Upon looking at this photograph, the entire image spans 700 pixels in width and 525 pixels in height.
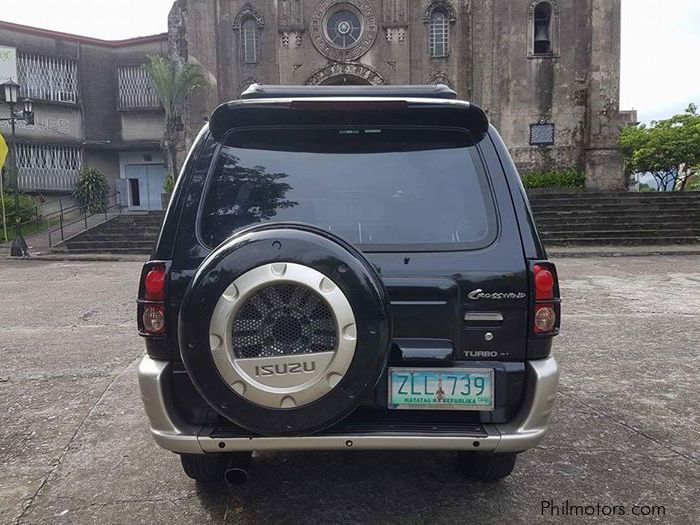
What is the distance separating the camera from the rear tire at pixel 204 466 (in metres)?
2.64

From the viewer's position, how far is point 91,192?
24.0m

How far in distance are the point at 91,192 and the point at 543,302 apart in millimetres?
25052

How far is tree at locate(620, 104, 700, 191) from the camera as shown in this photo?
2970 centimetres

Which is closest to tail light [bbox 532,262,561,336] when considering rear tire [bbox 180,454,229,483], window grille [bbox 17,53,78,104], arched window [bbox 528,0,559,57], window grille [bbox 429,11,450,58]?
rear tire [bbox 180,454,229,483]

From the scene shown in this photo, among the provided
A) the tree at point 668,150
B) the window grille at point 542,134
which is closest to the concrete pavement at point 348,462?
the window grille at point 542,134

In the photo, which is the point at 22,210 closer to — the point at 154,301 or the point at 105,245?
the point at 105,245

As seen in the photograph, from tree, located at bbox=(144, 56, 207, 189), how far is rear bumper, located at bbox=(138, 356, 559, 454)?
21148 millimetres

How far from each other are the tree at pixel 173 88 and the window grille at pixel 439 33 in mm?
9900

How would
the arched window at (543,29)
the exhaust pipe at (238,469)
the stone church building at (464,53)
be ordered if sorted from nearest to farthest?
the exhaust pipe at (238,469), the stone church building at (464,53), the arched window at (543,29)

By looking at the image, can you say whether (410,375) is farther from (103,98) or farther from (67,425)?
(103,98)

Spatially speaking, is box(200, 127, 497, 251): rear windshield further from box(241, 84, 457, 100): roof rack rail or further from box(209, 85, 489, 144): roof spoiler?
box(241, 84, 457, 100): roof rack rail

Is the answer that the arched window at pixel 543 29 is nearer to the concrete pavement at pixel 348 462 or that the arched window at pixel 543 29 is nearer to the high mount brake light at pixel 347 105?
the concrete pavement at pixel 348 462

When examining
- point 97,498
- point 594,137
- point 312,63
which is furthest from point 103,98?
point 97,498

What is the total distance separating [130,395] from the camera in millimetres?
4328
